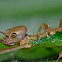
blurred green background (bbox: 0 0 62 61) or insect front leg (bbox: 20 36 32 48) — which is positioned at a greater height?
blurred green background (bbox: 0 0 62 61)

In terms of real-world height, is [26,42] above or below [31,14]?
below

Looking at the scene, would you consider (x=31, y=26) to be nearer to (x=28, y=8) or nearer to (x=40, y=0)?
(x=28, y=8)

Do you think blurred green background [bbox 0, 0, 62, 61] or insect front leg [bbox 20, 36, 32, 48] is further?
blurred green background [bbox 0, 0, 62, 61]

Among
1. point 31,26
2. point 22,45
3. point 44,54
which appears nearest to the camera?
point 22,45

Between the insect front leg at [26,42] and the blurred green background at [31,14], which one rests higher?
the blurred green background at [31,14]

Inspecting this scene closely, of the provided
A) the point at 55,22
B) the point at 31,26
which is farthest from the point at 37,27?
the point at 55,22

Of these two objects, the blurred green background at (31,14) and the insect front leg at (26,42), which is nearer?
the insect front leg at (26,42)

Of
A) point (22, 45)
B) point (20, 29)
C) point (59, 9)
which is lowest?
point (22, 45)

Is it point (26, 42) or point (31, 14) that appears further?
point (31, 14)
